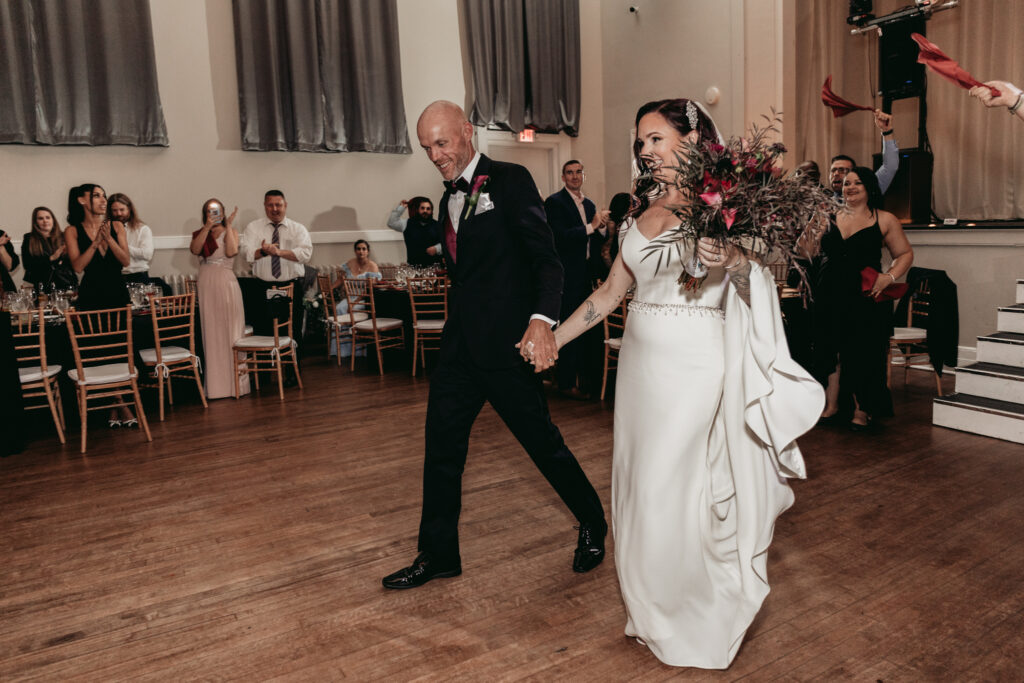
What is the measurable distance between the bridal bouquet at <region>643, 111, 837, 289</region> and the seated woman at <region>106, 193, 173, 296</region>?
6.05 m

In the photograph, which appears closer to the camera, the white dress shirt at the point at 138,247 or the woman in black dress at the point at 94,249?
the woman in black dress at the point at 94,249

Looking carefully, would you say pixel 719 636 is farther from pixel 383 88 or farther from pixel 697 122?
pixel 383 88

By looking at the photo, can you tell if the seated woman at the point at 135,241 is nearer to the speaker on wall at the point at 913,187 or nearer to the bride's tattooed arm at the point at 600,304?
the bride's tattooed arm at the point at 600,304

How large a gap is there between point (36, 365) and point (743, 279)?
5.43 meters

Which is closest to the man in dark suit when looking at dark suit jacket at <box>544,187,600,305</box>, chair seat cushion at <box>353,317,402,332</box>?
dark suit jacket at <box>544,187,600,305</box>

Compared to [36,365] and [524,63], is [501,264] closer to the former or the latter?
[36,365]

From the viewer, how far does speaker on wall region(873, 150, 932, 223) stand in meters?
7.04

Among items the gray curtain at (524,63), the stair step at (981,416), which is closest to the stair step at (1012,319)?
the stair step at (981,416)

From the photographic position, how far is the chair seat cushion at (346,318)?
777cm

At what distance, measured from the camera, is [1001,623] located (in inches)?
94.9

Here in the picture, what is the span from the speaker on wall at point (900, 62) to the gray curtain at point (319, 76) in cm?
542

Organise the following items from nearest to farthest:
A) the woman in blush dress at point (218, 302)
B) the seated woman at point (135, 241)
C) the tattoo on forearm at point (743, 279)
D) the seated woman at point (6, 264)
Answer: the tattoo on forearm at point (743, 279) → the woman in blush dress at point (218, 302) → the seated woman at point (6, 264) → the seated woman at point (135, 241)

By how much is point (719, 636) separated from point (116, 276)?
4868mm

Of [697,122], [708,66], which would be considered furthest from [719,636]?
[708,66]
